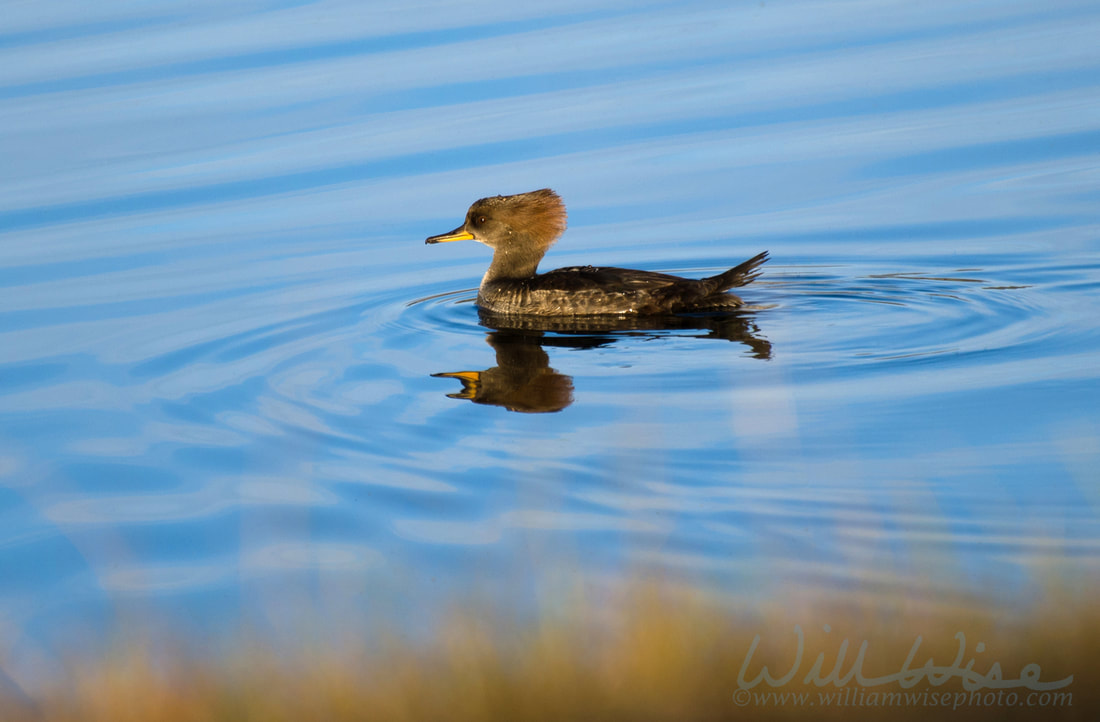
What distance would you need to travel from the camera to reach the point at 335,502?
660cm

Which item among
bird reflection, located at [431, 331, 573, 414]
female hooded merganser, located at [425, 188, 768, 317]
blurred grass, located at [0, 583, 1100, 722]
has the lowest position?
blurred grass, located at [0, 583, 1100, 722]

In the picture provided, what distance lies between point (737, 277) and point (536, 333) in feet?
4.77

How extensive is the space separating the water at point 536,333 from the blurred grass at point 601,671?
0.61 m

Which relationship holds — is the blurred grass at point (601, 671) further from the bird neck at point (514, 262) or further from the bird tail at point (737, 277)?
the bird neck at point (514, 262)

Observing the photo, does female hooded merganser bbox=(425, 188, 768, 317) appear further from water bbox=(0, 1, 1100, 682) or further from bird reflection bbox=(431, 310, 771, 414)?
water bbox=(0, 1, 1100, 682)

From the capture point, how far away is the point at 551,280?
33.3ft

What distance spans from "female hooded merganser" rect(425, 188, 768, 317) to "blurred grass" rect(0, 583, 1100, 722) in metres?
5.29

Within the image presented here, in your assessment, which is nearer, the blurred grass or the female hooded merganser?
the blurred grass

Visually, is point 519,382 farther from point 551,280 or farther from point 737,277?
point 737,277

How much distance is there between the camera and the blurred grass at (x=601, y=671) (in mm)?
3973

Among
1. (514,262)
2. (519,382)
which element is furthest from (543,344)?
(514,262)

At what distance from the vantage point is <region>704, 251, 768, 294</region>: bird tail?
9.69 m

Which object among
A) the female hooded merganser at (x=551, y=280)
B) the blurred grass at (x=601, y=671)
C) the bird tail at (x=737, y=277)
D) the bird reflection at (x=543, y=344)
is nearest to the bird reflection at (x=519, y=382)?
the bird reflection at (x=543, y=344)

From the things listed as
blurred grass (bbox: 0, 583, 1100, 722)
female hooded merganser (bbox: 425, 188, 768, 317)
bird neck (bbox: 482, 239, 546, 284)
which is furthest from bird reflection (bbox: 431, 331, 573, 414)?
blurred grass (bbox: 0, 583, 1100, 722)
